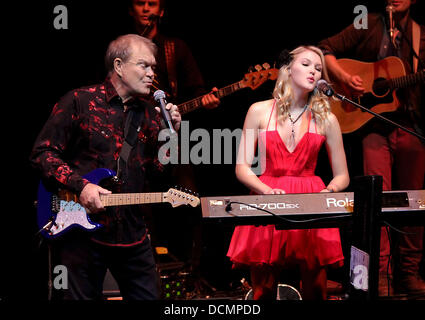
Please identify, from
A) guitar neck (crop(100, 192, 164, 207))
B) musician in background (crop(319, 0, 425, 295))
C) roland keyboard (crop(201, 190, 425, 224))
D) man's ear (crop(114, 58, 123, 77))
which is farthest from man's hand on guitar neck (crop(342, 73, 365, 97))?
guitar neck (crop(100, 192, 164, 207))

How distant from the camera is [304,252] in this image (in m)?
3.50

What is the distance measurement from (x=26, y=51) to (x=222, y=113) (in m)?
2.07

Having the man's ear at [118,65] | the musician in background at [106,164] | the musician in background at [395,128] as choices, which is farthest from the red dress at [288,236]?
the musician in background at [395,128]

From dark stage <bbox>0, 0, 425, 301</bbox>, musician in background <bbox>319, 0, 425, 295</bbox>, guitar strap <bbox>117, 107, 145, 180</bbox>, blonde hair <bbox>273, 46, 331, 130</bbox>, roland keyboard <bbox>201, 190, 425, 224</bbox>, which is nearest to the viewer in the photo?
roland keyboard <bbox>201, 190, 425, 224</bbox>

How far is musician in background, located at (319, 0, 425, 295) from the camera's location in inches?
187

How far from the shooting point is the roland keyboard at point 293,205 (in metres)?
3.03

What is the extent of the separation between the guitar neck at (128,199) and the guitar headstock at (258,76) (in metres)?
2.27

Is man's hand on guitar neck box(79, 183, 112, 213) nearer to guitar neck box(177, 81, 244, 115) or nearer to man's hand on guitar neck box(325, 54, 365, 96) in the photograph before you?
guitar neck box(177, 81, 244, 115)

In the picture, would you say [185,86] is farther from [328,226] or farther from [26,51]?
[328,226]

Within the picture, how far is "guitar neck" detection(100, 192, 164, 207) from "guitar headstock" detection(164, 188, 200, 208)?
5 centimetres

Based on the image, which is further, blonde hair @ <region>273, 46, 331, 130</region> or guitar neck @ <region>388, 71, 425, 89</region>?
guitar neck @ <region>388, 71, 425, 89</region>

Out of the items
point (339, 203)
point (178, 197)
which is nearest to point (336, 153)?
point (339, 203)
